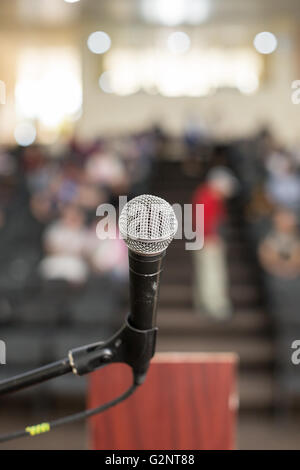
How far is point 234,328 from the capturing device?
383 centimetres

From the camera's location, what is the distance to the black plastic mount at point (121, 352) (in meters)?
0.68

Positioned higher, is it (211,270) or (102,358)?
(211,270)

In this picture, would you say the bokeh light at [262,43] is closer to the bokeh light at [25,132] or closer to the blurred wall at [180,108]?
the blurred wall at [180,108]

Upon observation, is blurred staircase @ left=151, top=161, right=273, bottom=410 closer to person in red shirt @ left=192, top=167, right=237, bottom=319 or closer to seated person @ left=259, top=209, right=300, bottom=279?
person in red shirt @ left=192, top=167, right=237, bottom=319

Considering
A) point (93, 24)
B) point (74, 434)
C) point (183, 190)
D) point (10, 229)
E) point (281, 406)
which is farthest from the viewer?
point (93, 24)

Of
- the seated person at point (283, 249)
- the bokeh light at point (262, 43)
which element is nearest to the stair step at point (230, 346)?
the seated person at point (283, 249)

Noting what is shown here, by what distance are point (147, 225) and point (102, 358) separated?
179 mm

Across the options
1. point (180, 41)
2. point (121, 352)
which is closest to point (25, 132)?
point (180, 41)

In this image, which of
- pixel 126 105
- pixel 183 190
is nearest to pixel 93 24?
pixel 126 105

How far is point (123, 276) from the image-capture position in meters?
3.65

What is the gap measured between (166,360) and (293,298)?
94.1 inches

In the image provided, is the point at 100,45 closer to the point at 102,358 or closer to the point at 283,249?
the point at 283,249

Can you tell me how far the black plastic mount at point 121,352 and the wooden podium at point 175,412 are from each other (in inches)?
19.3
